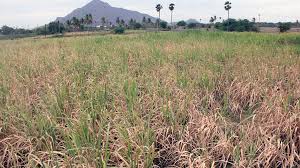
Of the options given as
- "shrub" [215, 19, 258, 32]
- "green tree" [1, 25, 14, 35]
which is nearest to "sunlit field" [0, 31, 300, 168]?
"shrub" [215, 19, 258, 32]

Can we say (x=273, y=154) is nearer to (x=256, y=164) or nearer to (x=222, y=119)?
(x=256, y=164)

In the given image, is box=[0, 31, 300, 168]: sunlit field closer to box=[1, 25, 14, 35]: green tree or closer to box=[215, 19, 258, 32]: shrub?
box=[215, 19, 258, 32]: shrub

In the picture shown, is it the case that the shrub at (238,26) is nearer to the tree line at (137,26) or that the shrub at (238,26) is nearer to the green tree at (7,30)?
the tree line at (137,26)

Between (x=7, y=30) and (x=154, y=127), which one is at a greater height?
(x=7, y=30)

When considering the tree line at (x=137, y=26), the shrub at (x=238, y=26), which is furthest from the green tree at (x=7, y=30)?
the shrub at (x=238, y=26)

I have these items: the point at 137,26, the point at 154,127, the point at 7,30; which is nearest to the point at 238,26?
the point at 137,26

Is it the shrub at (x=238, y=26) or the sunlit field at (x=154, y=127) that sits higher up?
the shrub at (x=238, y=26)

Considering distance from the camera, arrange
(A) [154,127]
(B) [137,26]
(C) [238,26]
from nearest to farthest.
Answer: (A) [154,127] < (C) [238,26] < (B) [137,26]

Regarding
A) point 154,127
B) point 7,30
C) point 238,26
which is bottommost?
point 154,127

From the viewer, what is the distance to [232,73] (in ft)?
21.6

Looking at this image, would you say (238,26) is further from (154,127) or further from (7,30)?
(7,30)

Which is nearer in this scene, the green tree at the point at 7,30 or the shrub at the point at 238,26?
the shrub at the point at 238,26

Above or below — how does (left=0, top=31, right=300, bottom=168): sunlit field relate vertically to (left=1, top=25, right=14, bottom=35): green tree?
below

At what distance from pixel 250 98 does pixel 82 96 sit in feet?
8.49
